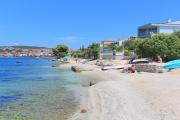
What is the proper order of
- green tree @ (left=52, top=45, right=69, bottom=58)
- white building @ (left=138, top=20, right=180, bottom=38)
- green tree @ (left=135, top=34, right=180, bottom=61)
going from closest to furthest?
1. green tree @ (left=135, top=34, right=180, bottom=61)
2. white building @ (left=138, top=20, right=180, bottom=38)
3. green tree @ (left=52, top=45, right=69, bottom=58)

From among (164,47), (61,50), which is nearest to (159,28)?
(164,47)

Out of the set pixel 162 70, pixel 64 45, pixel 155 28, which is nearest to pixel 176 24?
pixel 155 28

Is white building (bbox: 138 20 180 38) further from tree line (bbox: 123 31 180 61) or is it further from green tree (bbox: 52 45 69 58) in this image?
green tree (bbox: 52 45 69 58)

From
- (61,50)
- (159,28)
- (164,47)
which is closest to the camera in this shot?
(164,47)

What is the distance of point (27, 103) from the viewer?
76.6 feet

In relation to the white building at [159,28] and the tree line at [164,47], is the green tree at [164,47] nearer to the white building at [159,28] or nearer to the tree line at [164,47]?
the tree line at [164,47]

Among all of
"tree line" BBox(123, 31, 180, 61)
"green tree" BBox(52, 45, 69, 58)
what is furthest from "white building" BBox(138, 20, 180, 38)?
"green tree" BBox(52, 45, 69, 58)

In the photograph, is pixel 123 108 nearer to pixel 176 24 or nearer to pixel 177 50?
pixel 177 50

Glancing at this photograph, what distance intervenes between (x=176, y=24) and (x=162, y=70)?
78.3 m

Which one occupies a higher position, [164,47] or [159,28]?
[159,28]

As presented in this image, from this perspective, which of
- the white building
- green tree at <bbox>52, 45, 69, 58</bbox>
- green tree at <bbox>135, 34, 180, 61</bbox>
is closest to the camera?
green tree at <bbox>135, 34, 180, 61</bbox>

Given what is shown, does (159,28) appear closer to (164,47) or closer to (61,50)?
(164,47)

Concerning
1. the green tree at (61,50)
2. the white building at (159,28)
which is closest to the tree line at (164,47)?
the white building at (159,28)

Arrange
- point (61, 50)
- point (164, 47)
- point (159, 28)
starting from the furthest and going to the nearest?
point (61, 50), point (159, 28), point (164, 47)
